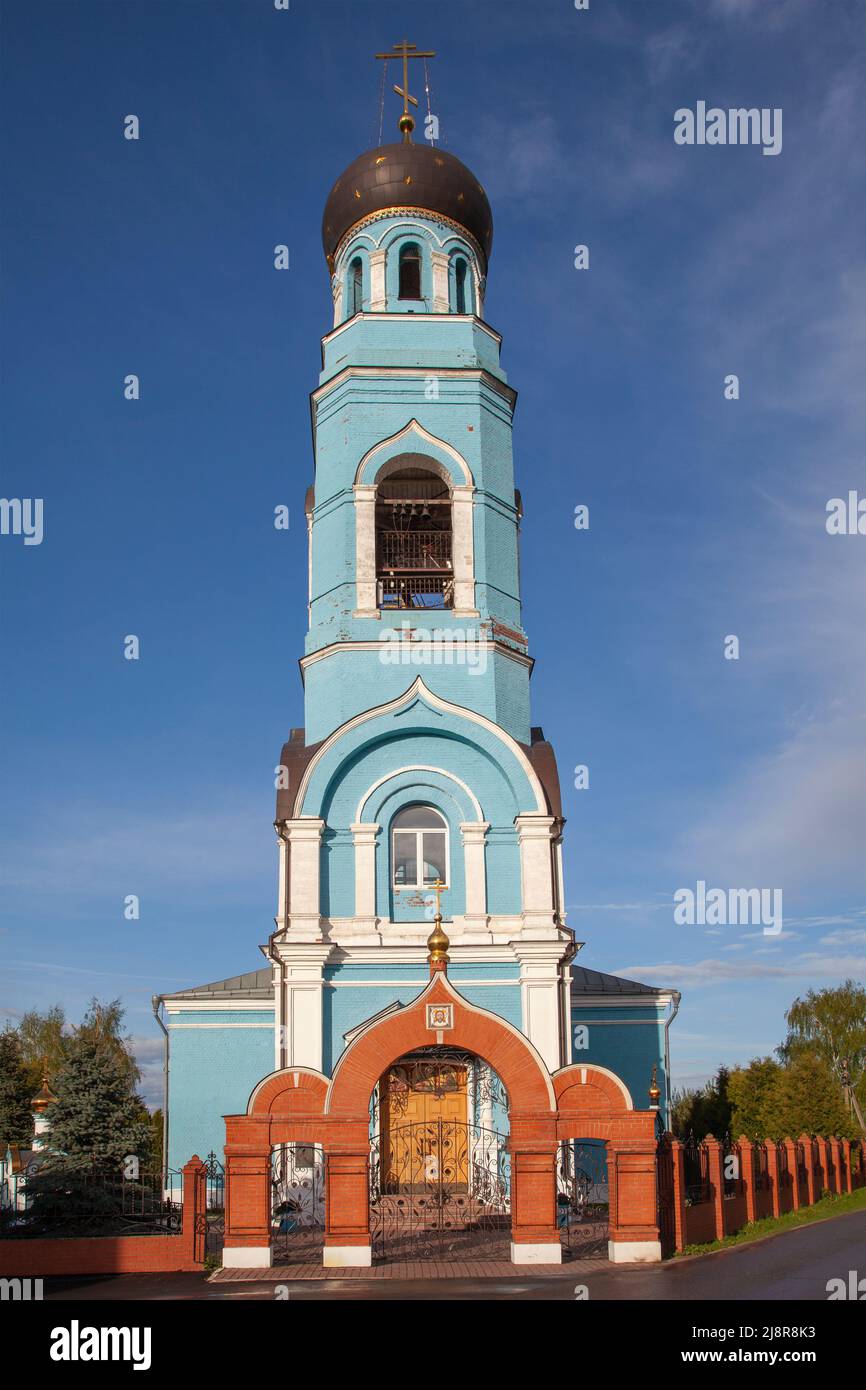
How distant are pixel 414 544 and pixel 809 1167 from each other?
12.4 metres

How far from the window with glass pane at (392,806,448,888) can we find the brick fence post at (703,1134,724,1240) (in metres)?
4.89

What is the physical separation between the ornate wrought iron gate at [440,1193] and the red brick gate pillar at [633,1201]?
130 centimetres

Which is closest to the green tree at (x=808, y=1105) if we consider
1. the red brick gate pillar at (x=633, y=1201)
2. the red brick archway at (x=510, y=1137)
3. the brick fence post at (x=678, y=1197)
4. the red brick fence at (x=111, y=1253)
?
the brick fence post at (x=678, y=1197)

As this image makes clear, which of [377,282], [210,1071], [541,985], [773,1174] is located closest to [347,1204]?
[541,985]

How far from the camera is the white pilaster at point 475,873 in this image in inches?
692

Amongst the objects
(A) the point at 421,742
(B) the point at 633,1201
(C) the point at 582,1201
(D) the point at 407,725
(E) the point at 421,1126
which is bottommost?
(C) the point at 582,1201

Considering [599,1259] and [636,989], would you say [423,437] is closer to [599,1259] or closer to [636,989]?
[636,989]

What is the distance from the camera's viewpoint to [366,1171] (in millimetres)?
13305

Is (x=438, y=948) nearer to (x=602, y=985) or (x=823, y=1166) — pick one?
(x=602, y=985)

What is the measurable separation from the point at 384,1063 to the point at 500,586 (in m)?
8.31

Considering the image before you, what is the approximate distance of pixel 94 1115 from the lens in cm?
1755

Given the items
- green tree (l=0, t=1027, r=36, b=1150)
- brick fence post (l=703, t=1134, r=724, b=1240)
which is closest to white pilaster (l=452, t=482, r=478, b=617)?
brick fence post (l=703, t=1134, r=724, b=1240)

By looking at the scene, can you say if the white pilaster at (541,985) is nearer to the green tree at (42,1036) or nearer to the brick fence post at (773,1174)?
the brick fence post at (773,1174)

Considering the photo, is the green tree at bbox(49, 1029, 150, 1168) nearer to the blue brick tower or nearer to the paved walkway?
the blue brick tower
